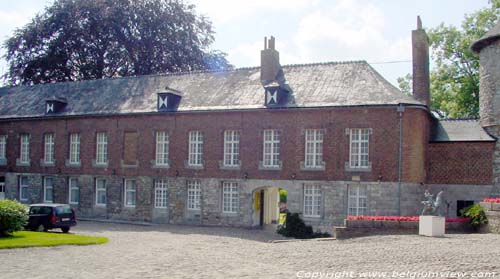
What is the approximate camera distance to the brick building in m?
24.2

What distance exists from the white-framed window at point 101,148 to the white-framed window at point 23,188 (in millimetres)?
6158

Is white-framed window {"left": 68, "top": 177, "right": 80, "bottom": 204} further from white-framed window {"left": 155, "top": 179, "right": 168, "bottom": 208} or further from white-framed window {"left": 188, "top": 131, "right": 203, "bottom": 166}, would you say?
white-framed window {"left": 188, "top": 131, "right": 203, "bottom": 166}

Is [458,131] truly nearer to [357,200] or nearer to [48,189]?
[357,200]

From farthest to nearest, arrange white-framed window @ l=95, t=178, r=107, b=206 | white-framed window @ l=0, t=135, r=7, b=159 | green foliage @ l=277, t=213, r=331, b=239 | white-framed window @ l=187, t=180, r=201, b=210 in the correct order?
white-framed window @ l=0, t=135, r=7, b=159 → white-framed window @ l=95, t=178, r=107, b=206 → white-framed window @ l=187, t=180, r=201, b=210 → green foliage @ l=277, t=213, r=331, b=239

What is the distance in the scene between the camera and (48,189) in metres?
→ 33.2

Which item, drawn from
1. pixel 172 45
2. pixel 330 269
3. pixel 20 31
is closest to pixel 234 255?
pixel 330 269

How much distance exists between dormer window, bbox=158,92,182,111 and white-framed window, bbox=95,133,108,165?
4.23m

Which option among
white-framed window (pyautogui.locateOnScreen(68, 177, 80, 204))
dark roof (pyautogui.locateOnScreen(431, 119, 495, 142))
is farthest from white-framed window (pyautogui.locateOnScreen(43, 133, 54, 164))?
dark roof (pyautogui.locateOnScreen(431, 119, 495, 142))

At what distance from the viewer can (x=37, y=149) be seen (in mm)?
33562

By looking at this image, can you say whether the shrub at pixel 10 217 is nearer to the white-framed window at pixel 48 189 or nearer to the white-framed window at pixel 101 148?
the white-framed window at pixel 101 148

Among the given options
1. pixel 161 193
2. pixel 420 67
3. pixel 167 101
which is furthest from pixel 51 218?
pixel 420 67

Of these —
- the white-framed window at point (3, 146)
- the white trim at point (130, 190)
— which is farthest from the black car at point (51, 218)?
the white-framed window at point (3, 146)

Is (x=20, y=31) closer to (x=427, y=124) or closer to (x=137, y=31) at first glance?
(x=137, y=31)

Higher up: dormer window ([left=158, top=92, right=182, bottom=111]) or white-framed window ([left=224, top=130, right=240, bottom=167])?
dormer window ([left=158, top=92, right=182, bottom=111])
